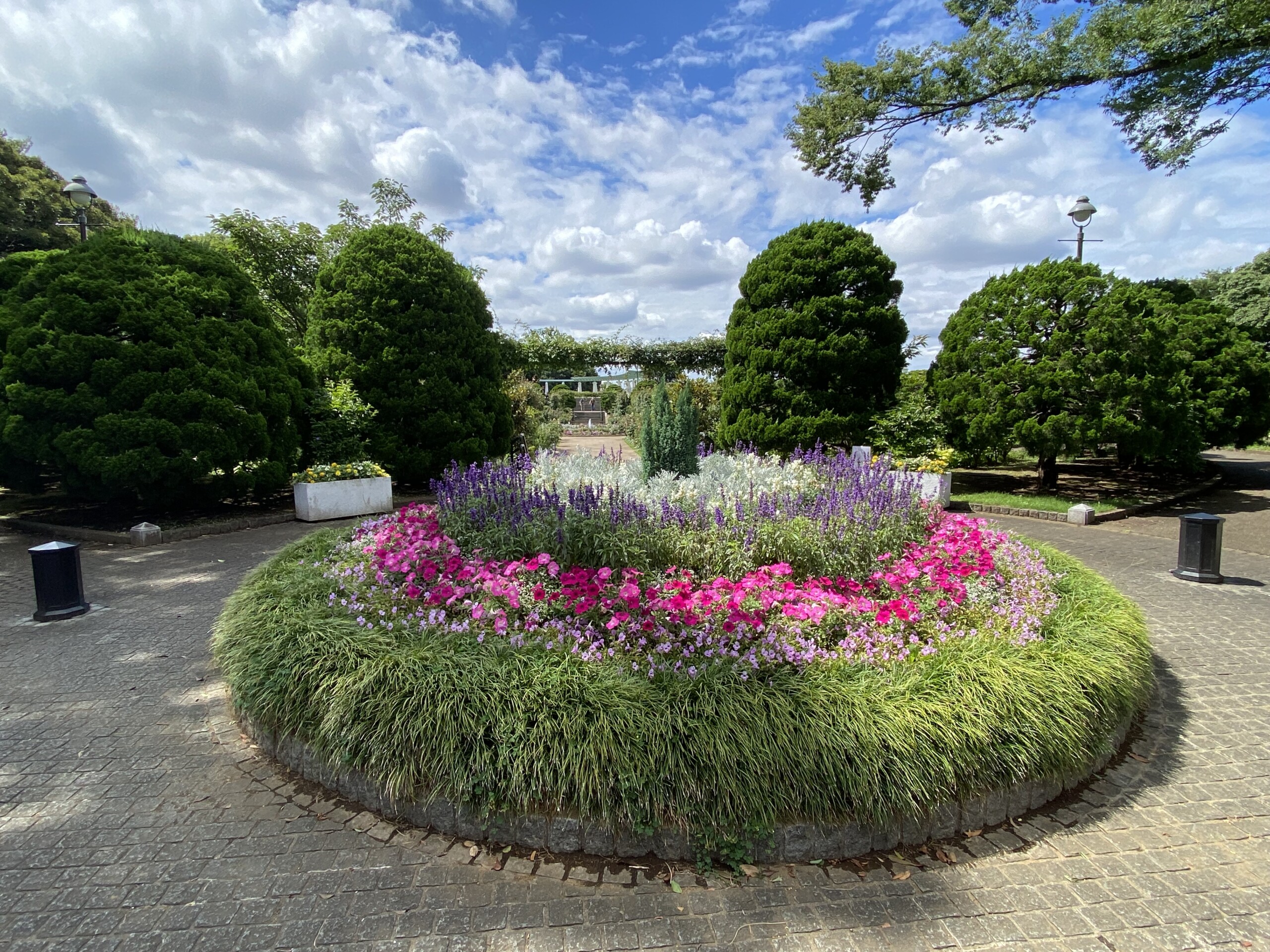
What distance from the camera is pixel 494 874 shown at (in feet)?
6.98

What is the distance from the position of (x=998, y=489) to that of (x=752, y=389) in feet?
17.6

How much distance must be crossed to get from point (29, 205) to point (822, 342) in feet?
69.4

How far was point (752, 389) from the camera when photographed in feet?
35.7

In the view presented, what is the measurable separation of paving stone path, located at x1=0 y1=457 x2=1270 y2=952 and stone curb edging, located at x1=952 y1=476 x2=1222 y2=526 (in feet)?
20.6

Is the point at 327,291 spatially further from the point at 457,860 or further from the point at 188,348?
the point at 457,860

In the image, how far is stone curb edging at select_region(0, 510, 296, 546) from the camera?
721 cm

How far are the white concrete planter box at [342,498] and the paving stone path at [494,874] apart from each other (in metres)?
5.28

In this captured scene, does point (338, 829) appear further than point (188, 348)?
No

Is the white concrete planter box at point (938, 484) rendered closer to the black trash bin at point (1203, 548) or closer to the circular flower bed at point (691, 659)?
the black trash bin at point (1203, 548)

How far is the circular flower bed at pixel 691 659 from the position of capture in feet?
7.30

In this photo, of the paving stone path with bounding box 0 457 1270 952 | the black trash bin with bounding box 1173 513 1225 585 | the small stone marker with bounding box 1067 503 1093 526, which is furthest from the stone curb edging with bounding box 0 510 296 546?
the small stone marker with bounding box 1067 503 1093 526

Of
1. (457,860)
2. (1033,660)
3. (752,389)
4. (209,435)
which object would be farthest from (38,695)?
(752,389)

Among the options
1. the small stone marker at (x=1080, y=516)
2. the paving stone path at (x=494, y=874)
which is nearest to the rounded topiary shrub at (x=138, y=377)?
the paving stone path at (x=494, y=874)

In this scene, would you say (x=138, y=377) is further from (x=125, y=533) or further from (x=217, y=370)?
(x=125, y=533)
